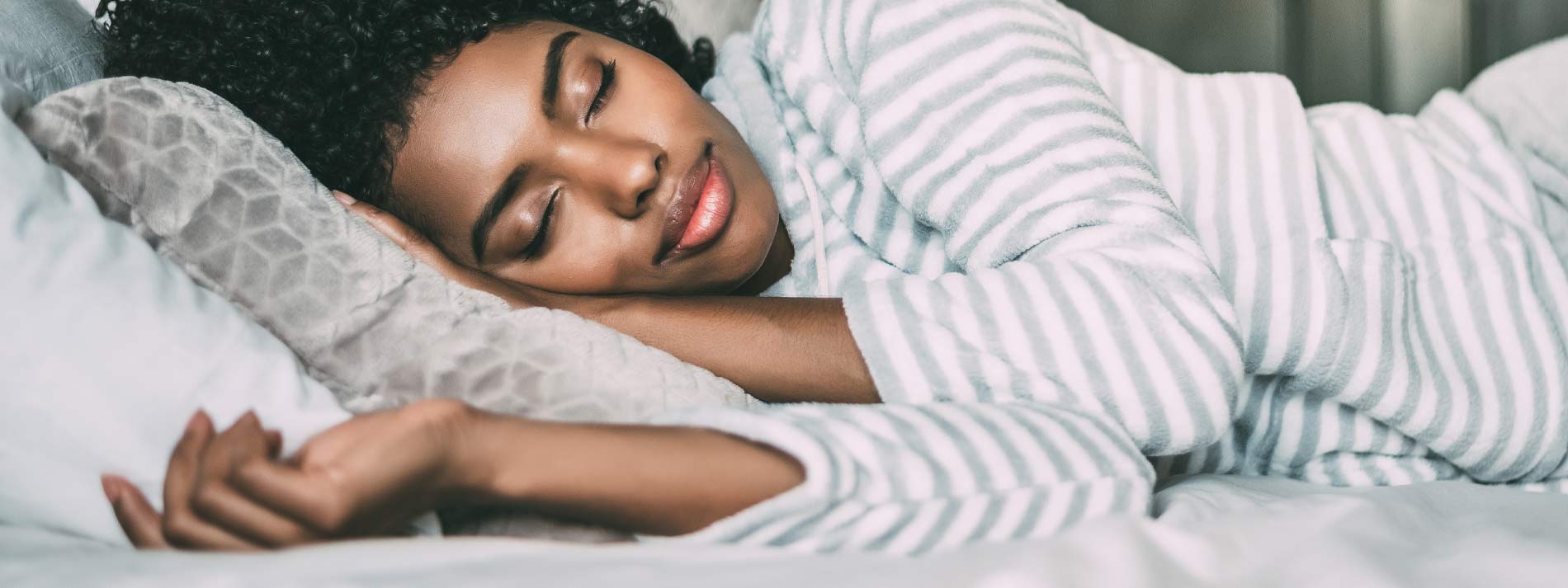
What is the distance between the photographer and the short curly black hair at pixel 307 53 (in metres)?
0.83

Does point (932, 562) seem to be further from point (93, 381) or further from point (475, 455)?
point (93, 381)

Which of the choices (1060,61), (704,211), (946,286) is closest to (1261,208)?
(1060,61)

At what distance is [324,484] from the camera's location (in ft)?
1.33

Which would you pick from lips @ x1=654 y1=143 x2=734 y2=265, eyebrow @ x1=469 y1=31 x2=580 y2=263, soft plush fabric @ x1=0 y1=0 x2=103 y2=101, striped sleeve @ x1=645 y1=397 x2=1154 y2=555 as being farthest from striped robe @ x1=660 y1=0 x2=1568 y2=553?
soft plush fabric @ x1=0 y1=0 x2=103 y2=101

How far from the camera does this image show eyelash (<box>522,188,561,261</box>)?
0.75m

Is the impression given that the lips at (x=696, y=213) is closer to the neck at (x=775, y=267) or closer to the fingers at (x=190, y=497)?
the neck at (x=775, y=267)

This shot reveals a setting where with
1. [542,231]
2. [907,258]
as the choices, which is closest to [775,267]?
[907,258]

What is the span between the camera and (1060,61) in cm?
76

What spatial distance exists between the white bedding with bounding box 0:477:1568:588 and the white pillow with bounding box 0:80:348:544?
3cm

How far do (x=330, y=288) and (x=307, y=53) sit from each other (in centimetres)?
38

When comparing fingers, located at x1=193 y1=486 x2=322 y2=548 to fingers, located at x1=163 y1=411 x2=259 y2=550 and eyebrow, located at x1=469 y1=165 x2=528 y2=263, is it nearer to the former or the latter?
fingers, located at x1=163 y1=411 x2=259 y2=550

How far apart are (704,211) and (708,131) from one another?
0.08m

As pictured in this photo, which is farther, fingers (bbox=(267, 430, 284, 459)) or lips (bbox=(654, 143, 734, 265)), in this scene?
lips (bbox=(654, 143, 734, 265))

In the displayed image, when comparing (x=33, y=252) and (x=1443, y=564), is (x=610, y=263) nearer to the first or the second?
(x=33, y=252)
